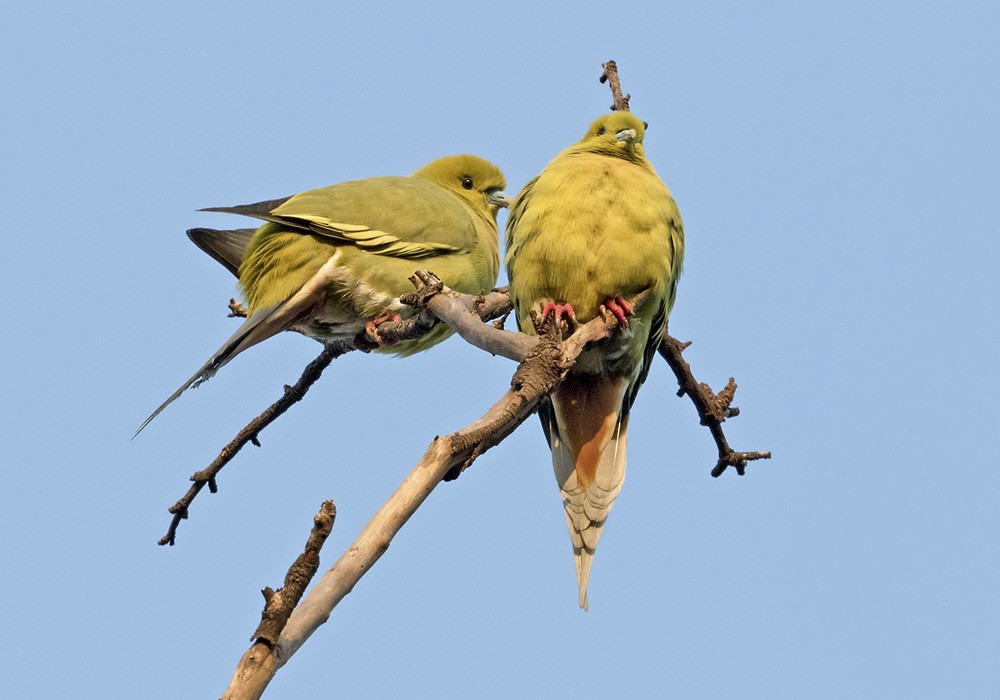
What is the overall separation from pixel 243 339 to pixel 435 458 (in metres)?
2.43

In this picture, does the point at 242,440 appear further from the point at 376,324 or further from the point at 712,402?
the point at 712,402

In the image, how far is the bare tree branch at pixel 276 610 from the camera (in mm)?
3248

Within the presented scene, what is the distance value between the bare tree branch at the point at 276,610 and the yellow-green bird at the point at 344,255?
2.73 m

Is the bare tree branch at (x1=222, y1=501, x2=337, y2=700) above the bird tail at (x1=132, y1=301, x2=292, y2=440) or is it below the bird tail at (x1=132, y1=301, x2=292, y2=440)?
below

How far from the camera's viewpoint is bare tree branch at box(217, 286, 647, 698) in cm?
335

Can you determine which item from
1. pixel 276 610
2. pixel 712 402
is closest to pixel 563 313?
pixel 712 402

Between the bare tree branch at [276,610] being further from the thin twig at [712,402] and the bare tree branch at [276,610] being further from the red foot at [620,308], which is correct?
the thin twig at [712,402]

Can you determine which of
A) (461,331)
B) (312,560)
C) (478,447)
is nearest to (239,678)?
(312,560)

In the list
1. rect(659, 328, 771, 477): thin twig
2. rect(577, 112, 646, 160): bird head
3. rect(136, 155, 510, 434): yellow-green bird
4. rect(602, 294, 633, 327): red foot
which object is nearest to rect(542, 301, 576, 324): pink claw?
rect(602, 294, 633, 327): red foot

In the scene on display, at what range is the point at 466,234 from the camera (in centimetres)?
682

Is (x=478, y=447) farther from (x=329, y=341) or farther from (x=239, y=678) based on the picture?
(x=329, y=341)

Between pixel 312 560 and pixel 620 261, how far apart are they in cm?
249

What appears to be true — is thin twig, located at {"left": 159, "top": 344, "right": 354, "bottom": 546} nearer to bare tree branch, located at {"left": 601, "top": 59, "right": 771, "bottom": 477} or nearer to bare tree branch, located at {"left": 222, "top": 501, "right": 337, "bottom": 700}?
bare tree branch, located at {"left": 601, "top": 59, "right": 771, "bottom": 477}

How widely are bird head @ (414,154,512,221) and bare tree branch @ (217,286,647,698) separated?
2.84 meters
